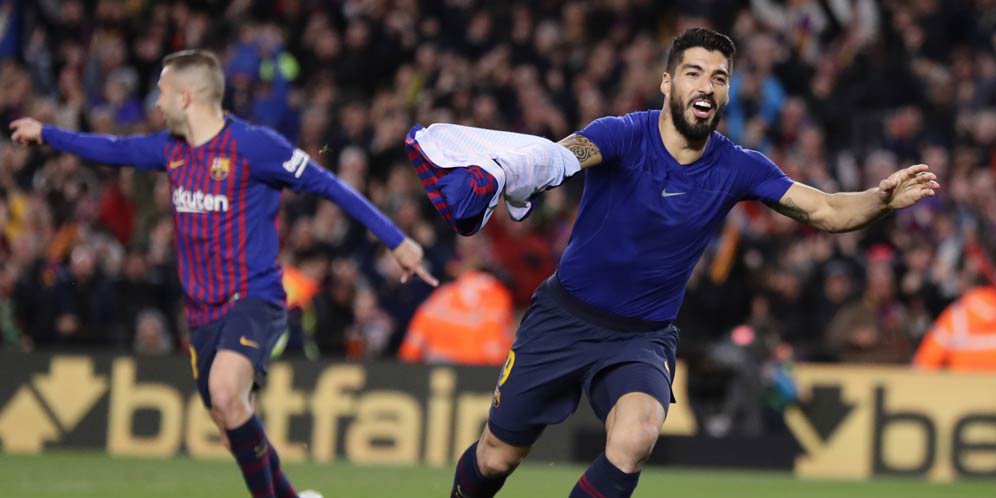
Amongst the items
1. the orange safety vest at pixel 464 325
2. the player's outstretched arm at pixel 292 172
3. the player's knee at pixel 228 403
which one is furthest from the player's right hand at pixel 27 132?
the orange safety vest at pixel 464 325

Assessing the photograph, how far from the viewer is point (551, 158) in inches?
253

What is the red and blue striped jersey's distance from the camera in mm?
8461

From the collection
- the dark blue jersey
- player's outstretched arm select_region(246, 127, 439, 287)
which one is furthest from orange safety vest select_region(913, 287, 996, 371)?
the dark blue jersey

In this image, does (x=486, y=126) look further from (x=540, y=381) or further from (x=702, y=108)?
(x=702, y=108)

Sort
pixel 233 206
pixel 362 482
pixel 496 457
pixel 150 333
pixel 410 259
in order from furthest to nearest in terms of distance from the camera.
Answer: pixel 150 333
pixel 362 482
pixel 233 206
pixel 410 259
pixel 496 457

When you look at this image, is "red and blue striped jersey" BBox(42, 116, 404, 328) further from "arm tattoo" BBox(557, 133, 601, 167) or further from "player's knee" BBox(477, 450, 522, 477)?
"arm tattoo" BBox(557, 133, 601, 167)

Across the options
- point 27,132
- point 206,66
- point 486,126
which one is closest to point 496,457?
point 206,66

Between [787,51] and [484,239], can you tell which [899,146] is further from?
[484,239]

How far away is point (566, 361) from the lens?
718 cm

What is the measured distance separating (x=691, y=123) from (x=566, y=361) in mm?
1169

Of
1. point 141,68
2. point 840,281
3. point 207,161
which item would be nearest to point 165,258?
point 141,68

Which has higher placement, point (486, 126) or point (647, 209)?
point (486, 126)

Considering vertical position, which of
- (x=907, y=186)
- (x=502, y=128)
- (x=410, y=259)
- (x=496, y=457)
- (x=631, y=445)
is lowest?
(x=496, y=457)

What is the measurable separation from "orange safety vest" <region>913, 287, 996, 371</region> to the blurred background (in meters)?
0.03
